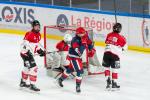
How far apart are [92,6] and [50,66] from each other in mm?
12319

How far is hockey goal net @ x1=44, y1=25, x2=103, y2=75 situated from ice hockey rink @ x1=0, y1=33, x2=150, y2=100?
0.22m

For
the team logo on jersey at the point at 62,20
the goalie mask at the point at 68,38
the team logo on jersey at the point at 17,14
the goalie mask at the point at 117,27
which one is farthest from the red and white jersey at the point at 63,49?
the team logo on jersey at the point at 17,14

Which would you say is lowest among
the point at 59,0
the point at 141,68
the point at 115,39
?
the point at 141,68

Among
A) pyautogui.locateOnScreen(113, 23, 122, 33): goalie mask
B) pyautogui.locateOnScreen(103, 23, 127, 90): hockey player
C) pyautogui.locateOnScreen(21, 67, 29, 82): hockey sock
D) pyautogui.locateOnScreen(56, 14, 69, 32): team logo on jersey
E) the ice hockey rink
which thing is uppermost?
pyautogui.locateOnScreen(56, 14, 69, 32): team logo on jersey

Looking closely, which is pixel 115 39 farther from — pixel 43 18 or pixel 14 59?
pixel 43 18

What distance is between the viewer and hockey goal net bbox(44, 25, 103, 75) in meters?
11.8

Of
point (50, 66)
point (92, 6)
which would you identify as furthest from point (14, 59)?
point (92, 6)

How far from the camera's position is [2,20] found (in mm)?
18906

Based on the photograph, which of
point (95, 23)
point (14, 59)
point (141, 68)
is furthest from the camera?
point (95, 23)

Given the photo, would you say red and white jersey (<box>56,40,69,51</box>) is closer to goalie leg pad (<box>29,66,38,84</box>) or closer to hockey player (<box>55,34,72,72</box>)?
hockey player (<box>55,34,72,72</box>)

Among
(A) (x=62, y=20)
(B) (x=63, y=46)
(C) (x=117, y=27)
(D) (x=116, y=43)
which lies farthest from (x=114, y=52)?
(A) (x=62, y=20)

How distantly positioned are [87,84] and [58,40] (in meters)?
1.94

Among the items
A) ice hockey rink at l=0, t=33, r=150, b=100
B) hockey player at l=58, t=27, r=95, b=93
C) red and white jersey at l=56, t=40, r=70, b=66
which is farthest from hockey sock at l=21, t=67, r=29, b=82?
red and white jersey at l=56, t=40, r=70, b=66

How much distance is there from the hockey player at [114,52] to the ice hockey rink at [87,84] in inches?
11.4
